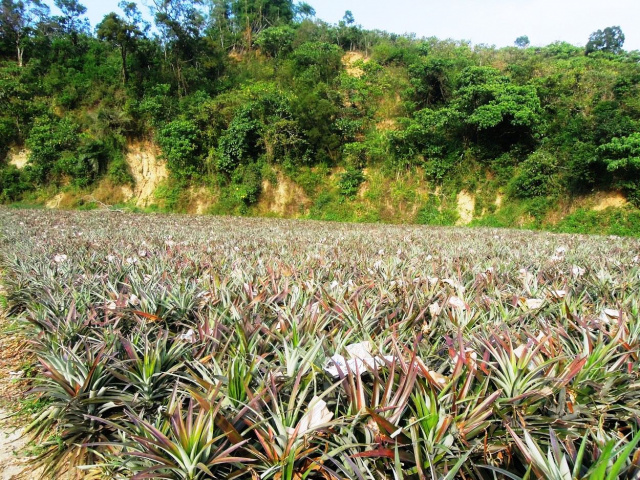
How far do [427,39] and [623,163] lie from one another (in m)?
24.4

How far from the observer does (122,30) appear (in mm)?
22094

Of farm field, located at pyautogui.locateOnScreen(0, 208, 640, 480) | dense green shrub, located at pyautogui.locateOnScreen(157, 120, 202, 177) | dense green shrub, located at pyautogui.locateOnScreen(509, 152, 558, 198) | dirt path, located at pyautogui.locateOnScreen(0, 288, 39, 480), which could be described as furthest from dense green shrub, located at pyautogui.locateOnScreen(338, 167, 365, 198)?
dirt path, located at pyautogui.locateOnScreen(0, 288, 39, 480)

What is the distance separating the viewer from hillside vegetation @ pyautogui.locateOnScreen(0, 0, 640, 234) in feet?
50.6

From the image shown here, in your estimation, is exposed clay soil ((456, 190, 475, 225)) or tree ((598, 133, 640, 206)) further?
exposed clay soil ((456, 190, 475, 225))

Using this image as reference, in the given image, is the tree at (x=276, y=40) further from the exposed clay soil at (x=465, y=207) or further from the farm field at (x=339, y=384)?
the farm field at (x=339, y=384)

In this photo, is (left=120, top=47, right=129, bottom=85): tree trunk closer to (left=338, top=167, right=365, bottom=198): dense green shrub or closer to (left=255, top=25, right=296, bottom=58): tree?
(left=255, top=25, right=296, bottom=58): tree

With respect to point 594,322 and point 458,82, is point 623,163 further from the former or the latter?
point 594,322

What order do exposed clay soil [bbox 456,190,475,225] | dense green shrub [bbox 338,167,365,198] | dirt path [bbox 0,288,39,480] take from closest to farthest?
dirt path [bbox 0,288,39,480], exposed clay soil [bbox 456,190,475,225], dense green shrub [bbox 338,167,365,198]

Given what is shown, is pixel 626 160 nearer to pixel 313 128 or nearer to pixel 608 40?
pixel 313 128

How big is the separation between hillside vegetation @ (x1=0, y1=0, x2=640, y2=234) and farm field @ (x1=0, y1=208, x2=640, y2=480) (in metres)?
15.5

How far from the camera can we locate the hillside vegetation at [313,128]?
15.4 meters

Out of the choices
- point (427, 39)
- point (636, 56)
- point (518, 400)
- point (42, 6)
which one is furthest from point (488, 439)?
point (42, 6)

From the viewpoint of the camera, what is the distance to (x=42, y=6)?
28.5m

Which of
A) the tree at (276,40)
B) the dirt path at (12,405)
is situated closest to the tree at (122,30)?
the tree at (276,40)
